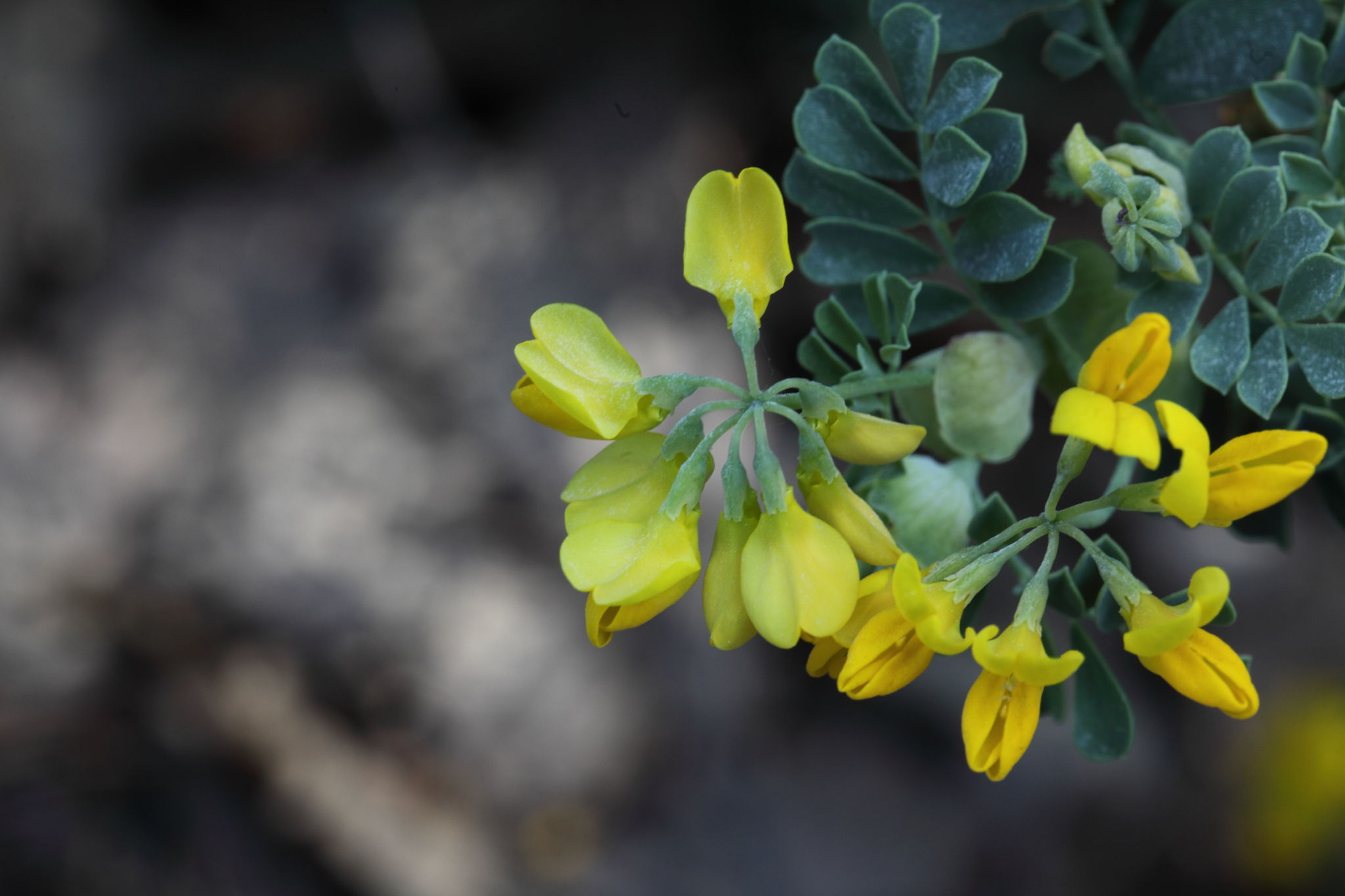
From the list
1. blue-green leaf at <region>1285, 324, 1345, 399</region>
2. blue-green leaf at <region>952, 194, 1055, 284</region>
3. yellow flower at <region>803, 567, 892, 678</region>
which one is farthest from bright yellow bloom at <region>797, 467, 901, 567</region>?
blue-green leaf at <region>1285, 324, 1345, 399</region>

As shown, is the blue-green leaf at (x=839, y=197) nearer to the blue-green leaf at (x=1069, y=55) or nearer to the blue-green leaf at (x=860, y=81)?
the blue-green leaf at (x=860, y=81)

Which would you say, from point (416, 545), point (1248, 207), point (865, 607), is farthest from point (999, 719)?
point (416, 545)

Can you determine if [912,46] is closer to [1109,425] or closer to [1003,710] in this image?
[1109,425]

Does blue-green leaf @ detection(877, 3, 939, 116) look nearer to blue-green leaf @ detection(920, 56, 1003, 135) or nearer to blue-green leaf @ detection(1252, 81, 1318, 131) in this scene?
blue-green leaf @ detection(920, 56, 1003, 135)

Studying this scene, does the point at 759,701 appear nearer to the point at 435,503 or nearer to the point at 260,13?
the point at 435,503

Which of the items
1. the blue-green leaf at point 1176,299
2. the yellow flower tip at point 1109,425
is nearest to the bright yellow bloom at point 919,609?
the yellow flower tip at point 1109,425

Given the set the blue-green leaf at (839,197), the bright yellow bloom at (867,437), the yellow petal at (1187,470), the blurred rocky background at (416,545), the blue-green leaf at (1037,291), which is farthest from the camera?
the blurred rocky background at (416,545)
